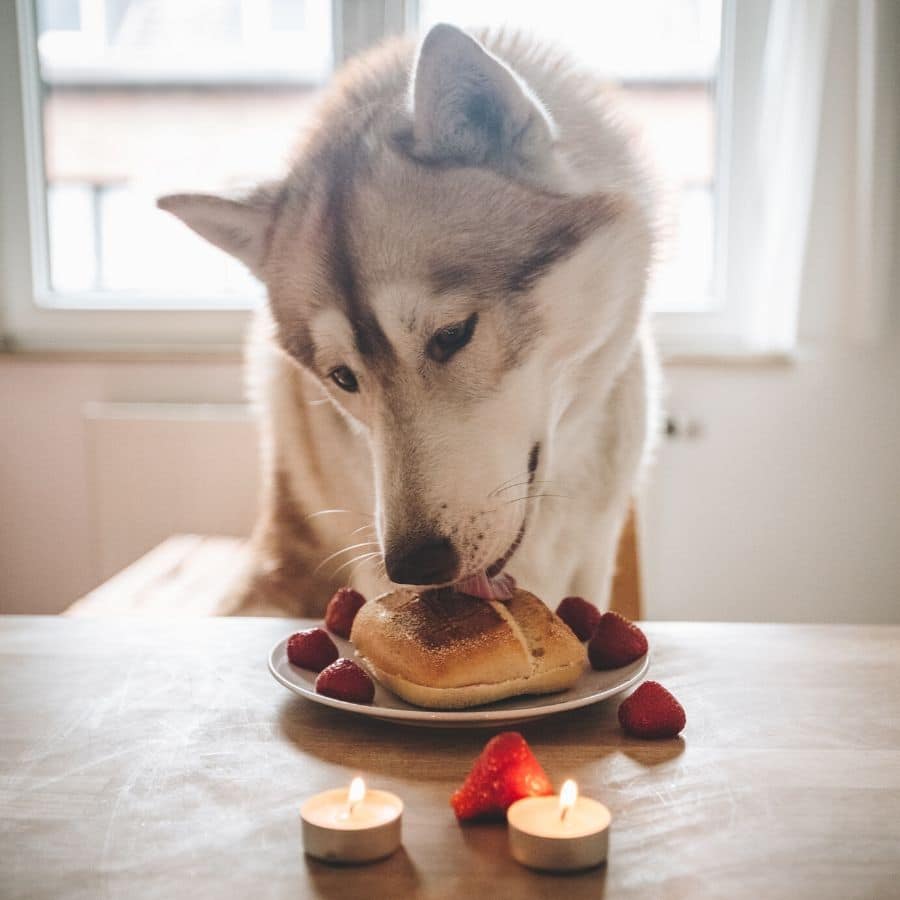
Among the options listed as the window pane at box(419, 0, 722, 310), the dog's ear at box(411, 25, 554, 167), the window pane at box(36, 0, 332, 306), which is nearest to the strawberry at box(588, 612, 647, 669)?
the dog's ear at box(411, 25, 554, 167)

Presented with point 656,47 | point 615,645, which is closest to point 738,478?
point 656,47

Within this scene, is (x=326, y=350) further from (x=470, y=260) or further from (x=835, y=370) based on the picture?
(x=835, y=370)

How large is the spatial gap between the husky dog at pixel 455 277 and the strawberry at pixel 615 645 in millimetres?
105

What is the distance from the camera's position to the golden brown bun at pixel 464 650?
74 cm

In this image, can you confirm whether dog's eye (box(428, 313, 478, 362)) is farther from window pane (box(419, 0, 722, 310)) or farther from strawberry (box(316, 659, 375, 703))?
window pane (box(419, 0, 722, 310))

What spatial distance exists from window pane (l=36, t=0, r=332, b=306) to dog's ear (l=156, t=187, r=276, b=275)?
4.42ft

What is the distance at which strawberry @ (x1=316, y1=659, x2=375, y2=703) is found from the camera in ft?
2.52

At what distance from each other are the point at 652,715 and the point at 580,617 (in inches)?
8.2

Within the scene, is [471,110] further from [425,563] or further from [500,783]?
[500,783]

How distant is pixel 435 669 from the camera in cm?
73

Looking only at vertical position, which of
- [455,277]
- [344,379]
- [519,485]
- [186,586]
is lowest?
[186,586]

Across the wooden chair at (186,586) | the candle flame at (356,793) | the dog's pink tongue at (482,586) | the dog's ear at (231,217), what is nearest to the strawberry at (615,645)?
the dog's pink tongue at (482,586)

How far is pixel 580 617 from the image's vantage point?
0.94 metres

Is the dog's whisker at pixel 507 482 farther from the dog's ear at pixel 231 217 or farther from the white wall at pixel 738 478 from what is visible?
the white wall at pixel 738 478
